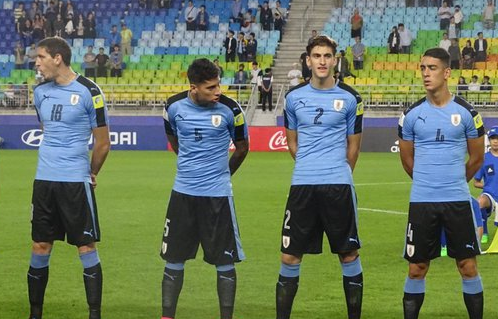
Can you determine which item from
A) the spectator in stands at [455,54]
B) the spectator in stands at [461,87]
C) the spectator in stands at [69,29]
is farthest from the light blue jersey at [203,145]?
the spectator in stands at [69,29]

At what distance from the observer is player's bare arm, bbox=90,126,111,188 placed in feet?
28.5

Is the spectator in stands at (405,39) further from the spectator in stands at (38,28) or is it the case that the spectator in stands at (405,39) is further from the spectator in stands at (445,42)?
the spectator in stands at (38,28)

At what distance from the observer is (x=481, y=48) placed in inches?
1379

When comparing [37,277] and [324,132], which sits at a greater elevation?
[324,132]

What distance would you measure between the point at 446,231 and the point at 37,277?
10.7ft

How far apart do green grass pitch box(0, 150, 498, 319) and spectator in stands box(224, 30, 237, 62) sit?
1665 cm

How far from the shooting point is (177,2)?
1668 inches

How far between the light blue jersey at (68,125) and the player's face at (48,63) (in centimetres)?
12

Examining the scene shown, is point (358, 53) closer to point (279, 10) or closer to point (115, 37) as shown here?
point (279, 10)

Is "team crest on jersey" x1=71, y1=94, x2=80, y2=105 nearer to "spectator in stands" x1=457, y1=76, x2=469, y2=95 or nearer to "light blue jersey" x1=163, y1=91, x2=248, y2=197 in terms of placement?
"light blue jersey" x1=163, y1=91, x2=248, y2=197

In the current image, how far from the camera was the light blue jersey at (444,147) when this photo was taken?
26.8 feet

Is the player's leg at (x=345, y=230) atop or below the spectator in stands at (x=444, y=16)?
below

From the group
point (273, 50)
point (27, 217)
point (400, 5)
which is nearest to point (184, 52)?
point (273, 50)

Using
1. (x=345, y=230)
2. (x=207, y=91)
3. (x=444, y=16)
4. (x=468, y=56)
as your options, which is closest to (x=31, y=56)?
(x=444, y=16)
